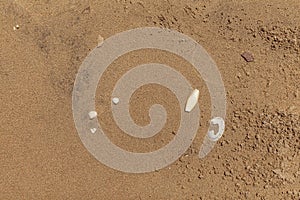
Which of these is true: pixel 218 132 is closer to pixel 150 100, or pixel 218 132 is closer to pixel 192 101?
pixel 192 101

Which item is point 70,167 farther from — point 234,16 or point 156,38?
point 234,16

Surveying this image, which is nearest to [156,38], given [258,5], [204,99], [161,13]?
[161,13]

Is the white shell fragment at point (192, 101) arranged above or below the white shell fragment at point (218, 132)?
above

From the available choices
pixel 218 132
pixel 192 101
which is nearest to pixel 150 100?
pixel 192 101

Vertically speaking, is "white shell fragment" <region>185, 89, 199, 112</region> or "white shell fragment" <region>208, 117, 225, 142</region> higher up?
"white shell fragment" <region>185, 89, 199, 112</region>
